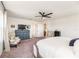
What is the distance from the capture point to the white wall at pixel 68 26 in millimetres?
6863

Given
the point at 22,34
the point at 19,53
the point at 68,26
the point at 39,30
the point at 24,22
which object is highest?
the point at 24,22

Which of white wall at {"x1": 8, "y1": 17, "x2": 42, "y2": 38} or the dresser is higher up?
white wall at {"x1": 8, "y1": 17, "x2": 42, "y2": 38}

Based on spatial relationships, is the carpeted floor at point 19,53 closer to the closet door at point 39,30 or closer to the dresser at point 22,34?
the dresser at point 22,34

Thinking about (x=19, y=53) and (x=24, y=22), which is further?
(x=24, y=22)

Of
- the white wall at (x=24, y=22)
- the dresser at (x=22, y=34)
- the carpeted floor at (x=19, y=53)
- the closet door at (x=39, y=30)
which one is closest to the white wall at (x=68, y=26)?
the closet door at (x=39, y=30)

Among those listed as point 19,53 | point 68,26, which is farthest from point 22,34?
point 19,53

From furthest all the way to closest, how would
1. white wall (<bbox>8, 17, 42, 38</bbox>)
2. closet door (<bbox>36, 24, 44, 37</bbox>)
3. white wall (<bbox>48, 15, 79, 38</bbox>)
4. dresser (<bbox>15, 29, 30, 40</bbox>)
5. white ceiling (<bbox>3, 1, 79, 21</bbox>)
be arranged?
closet door (<bbox>36, 24, 44, 37</bbox>) < dresser (<bbox>15, 29, 30, 40</bbox>) < white wall (<bbox>8, 17, 42, 38</bbox>) < white wall (<bbox>48, 15, 79, 38</bbox>) < white ceiling (<bbox>3, 1, 79, 21</bbox>)

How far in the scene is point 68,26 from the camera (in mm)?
7699

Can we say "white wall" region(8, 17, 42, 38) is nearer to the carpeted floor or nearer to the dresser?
the dresser

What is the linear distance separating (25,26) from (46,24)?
2.58 meters

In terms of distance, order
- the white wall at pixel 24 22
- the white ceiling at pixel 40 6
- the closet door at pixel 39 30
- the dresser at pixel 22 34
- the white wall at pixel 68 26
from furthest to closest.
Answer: the closet door at pixel 39 30 < the dresser at pixel 22 34 < the white wall at pixel 24 22 < the white wall at pixel 68 26 < the white ceiling at pixel 40 6

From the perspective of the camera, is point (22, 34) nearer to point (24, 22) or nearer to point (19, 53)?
point (24, 22)

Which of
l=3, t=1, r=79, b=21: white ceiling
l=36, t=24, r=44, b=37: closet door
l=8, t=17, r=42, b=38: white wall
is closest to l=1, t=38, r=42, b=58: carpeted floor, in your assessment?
l=3, t=1, r=79, b=21: white ceiling

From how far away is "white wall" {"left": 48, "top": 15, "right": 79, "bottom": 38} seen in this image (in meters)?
6.86
